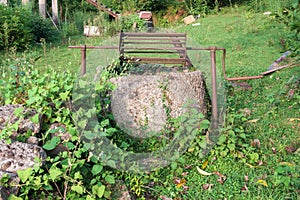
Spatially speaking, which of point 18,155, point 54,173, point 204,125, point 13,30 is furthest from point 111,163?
point 13,30

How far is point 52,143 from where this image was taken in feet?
9.27

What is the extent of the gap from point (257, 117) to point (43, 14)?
281 inches

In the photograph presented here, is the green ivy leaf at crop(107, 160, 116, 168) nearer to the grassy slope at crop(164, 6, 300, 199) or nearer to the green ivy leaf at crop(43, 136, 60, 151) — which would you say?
the green ivy leaf at crop(43, 136, 60, 151)

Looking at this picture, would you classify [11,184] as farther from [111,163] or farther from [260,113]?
[260,113]

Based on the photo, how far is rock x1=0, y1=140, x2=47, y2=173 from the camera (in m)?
2.64

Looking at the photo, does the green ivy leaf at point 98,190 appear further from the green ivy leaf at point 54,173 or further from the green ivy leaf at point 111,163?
the green ivy leaf at point 54,173

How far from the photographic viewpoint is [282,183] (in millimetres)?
3191

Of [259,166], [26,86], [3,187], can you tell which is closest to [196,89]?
[259,166]

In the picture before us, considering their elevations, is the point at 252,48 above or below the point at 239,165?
above

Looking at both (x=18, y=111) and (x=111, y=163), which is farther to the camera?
(x=111, y=163)

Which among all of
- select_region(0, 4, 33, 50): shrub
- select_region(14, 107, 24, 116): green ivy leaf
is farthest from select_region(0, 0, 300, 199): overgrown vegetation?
select_region(0, 4, 33, 50): shrub

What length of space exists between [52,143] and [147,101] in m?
1.02

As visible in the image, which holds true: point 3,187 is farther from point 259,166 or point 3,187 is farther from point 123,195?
point 259,166

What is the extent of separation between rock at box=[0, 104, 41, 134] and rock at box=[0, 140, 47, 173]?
0.20 m
